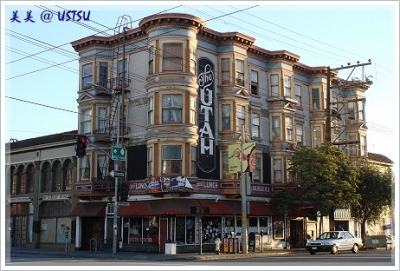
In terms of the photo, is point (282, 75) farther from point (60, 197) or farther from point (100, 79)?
point (60, 197)

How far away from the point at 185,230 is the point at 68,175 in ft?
41.1

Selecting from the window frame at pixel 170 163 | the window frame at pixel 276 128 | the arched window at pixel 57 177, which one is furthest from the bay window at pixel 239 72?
the arched window at pixel 57 177

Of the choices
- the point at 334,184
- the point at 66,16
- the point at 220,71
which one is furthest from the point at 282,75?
the point at 66,16

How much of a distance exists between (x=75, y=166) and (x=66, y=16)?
25617 millimetres

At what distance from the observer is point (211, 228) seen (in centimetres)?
3775

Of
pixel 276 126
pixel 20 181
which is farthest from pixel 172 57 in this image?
pixel 20 181

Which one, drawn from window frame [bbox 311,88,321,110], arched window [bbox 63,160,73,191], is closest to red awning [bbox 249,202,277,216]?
window frame [bbox 311,88,321,110]

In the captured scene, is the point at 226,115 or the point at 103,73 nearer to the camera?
the point at 226,115

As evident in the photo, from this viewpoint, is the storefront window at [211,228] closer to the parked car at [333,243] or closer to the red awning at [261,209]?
the red awning at [261,209]

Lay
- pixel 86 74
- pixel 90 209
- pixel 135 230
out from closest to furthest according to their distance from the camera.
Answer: pixel 135 230 → pixel 90 209 → pixel 86 74

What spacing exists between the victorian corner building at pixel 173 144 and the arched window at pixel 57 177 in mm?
126

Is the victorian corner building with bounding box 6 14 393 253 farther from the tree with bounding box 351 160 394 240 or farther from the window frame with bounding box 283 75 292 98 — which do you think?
the tree with bounding box 351 160 394 240

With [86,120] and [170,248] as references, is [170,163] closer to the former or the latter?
[170,248]

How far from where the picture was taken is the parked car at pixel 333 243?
114 ft
